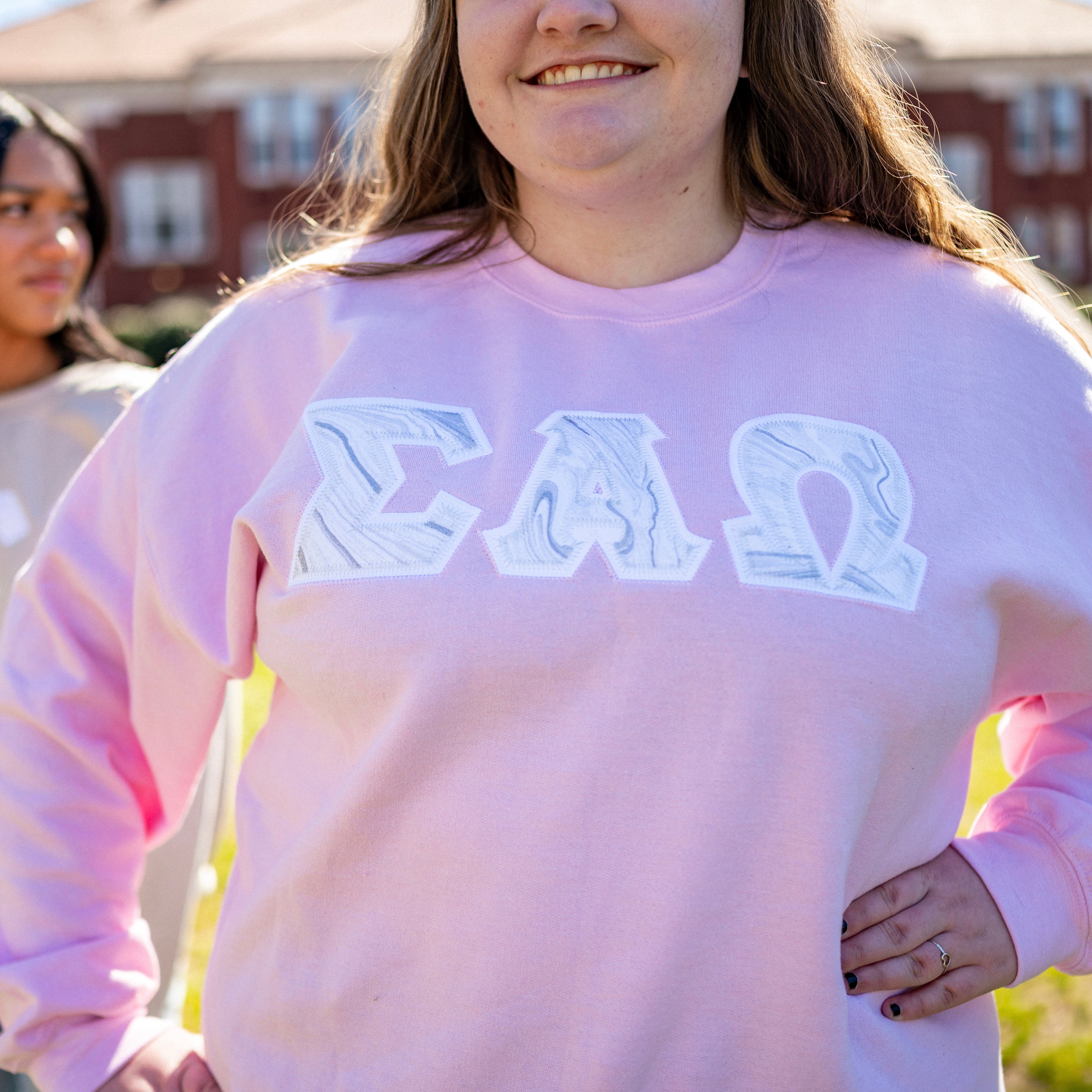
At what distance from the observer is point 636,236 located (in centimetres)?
181

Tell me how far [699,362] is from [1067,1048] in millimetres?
2891

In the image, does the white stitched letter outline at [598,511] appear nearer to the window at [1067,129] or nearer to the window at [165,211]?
the window at [165,211]

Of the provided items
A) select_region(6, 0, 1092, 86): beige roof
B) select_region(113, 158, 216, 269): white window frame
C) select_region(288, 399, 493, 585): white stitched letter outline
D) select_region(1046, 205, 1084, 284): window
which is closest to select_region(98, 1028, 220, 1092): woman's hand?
select_region(288, 399, 493, 585): white stitched letter outline

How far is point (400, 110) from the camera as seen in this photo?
2074 millimetres

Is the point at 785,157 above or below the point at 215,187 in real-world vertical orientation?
above

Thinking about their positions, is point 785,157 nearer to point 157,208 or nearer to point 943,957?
point 943,957

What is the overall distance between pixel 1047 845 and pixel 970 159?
30917 mm

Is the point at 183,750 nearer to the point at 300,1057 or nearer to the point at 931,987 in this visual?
the point at 300,1057

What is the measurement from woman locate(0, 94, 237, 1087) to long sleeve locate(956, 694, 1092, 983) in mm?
1691

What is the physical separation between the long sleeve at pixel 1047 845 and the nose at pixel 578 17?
1.12 metres

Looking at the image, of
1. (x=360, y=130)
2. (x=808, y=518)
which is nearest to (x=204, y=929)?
(x=360, y=130)

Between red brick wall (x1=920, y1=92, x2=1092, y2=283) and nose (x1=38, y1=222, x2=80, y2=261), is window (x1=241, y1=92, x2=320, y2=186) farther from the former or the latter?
nose (x1=38, y1=222, x2=80, y2=261)

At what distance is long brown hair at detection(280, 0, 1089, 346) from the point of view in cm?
189

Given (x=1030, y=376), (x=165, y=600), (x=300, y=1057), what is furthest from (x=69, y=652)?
(x=1030, y=376)
